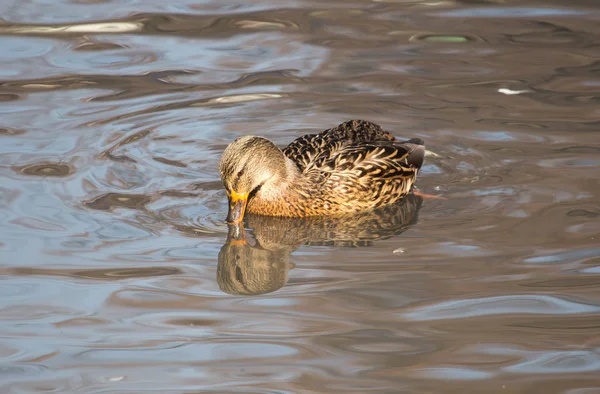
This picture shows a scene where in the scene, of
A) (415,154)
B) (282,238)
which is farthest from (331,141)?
(282,238)

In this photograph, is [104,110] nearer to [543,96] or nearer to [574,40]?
[543,96]

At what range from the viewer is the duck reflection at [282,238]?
693 cm

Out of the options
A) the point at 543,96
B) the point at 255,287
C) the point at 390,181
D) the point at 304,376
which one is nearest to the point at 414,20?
the point at 543,96

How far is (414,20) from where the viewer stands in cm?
1251

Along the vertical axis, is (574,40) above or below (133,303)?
above

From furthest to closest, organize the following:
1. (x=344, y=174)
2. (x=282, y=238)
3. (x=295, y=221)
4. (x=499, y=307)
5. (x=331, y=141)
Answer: (x=331, y=141) → (x=344, y=174) → (x=295, y=221) → (x=282, y=238) → (x=499, y=307)

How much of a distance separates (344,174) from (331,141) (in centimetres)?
36

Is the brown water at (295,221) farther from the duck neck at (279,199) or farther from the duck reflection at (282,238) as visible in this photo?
the duck neck at (279,199)

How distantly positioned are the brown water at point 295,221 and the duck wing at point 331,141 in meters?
0.56

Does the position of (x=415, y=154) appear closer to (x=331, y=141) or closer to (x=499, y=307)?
(x=331, y=141)

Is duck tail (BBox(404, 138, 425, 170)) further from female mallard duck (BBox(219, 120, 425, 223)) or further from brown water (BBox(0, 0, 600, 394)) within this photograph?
brown water (BBox(0, 0, 600, 394))

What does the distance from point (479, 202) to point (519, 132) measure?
1.63 meters

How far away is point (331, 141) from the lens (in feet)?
27.7

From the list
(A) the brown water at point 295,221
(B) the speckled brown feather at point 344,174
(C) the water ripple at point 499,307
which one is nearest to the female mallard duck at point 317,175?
(B) the speckled brown feather at point 344,174
